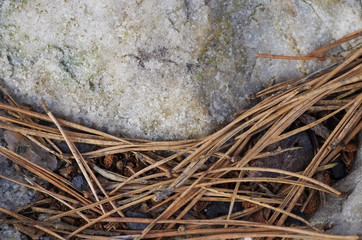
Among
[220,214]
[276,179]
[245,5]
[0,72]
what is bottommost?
[220,214]

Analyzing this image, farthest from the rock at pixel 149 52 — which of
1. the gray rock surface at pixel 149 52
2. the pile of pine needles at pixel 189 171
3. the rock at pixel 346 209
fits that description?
the rock at pixel 346 209

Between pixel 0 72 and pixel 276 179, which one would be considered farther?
pixel 0 72

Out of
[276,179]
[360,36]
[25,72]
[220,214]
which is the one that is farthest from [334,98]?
[25,72]

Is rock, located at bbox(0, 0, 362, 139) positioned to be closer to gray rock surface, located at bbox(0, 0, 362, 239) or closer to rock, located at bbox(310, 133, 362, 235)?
gray rock surface, located at bbox(0, 0, 362, 239)

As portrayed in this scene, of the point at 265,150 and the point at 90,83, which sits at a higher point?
the point at 90,83

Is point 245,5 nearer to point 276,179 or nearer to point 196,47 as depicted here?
point 196,47

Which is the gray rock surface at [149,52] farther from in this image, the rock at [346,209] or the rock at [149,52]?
the rock at [346,209]

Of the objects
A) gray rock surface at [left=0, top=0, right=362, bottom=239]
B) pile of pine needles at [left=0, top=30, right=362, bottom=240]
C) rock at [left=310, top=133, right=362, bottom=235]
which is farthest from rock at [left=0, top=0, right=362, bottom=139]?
rock at [left=310, top=133, right=362, bottom=235]
